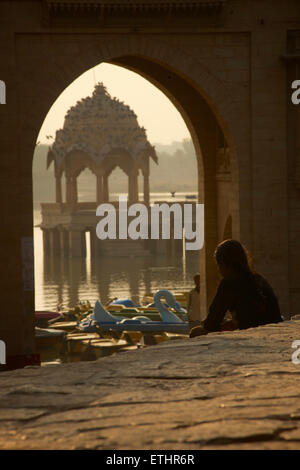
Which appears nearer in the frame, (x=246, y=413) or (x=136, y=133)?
(x=246, y=413)

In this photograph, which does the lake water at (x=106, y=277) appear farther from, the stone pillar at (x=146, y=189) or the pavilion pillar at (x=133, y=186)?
the pavilion pillar at (x=133, y=186)

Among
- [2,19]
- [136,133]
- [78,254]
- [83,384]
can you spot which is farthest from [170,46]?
[78,254]

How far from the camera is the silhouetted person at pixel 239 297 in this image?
5.13 m

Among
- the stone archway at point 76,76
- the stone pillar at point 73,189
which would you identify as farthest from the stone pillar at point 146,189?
the stone archway at point 76,76

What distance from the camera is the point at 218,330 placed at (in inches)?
202

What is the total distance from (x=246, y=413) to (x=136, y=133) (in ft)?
164

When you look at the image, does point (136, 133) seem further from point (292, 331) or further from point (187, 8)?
point (292, 331)

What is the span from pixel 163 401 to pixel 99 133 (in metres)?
49.2

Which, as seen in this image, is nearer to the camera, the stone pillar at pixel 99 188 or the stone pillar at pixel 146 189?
the stone pillar at pixel 99 188

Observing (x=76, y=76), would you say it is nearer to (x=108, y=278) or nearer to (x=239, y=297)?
(x=239, y=297)

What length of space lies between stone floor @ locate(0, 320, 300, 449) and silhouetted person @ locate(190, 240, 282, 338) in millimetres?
622

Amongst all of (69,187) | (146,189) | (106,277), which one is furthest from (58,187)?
(106,277)

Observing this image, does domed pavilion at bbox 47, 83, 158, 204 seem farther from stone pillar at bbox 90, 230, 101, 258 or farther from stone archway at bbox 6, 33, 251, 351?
stone archway at bbox 6, 33, 251, 351

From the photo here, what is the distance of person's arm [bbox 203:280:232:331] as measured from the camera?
16.8 feet
